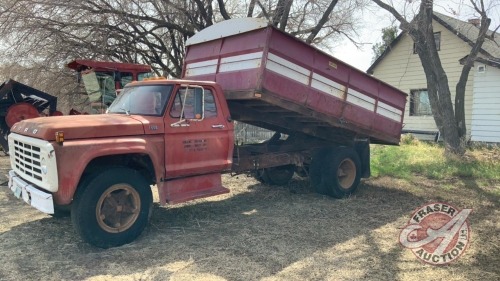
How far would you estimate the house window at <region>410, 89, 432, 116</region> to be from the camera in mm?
18375

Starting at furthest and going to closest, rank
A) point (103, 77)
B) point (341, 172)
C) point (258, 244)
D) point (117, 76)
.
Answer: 1. point (117, 76)
2. point (103, 77)
3. point (341, 172)
4. point (258, 244)

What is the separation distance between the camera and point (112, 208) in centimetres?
515

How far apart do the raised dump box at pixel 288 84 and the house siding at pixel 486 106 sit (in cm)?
929

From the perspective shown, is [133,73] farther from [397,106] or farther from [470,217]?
[470,217]

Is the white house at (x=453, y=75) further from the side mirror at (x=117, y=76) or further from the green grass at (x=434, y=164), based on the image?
the side mirror at (x=117, y=76)

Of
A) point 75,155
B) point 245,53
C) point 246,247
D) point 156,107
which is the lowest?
point 246,247

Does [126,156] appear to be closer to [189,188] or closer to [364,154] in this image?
[189,188]

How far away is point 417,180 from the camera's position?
947cm

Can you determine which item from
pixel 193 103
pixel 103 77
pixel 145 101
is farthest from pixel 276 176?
pixel 103 77

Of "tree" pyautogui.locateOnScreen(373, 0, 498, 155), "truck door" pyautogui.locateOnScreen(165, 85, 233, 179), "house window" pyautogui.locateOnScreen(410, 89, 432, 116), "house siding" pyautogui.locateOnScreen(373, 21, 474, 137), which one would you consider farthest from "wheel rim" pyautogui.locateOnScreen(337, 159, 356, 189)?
"house window" pyautogui.locateOnScreen(410, 89, 432, 116)

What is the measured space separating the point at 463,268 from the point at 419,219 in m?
1.96

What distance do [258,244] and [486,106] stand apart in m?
14.0

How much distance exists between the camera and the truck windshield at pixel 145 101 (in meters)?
5.73

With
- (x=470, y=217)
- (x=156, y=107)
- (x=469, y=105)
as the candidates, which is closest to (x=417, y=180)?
(x=470, y=217)
